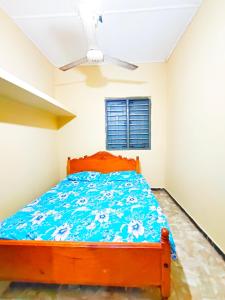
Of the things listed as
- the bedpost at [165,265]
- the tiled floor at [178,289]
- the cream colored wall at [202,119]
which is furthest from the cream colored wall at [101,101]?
the bedpost at [165,265]

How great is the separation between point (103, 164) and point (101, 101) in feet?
4.28

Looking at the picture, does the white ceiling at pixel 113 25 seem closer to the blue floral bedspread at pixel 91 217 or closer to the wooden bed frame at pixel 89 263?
the blue floral bedspread at pixel 91 217

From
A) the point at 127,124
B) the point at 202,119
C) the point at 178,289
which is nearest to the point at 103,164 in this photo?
the point at 127,124

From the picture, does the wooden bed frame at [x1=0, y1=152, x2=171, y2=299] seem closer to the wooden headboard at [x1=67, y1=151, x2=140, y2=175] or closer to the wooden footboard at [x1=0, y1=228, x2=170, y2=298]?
the wooden footboard at [x1=0, y1=228, x2=170, y2=298]

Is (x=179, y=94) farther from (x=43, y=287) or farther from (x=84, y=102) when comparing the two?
(x=43, y=287)

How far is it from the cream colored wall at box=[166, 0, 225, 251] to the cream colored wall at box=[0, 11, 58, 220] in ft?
7.58

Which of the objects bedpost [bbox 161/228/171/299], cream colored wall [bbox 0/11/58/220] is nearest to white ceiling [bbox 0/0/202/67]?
cream colored wall [bbox 0/11/58/220]

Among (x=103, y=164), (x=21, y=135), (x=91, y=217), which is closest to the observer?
(x=91, y=217)

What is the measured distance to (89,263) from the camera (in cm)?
129

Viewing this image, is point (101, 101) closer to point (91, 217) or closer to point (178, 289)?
point (91, 217)

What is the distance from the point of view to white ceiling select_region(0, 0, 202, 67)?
2.08 m

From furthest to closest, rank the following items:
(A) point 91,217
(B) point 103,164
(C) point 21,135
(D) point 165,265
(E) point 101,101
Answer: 1. (E) point 101,101
2. (B) point 103,164
3. (C) point 21,135
4. (A) point 91,217
5. (D) point 165,265

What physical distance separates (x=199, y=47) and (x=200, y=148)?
4.08 feet

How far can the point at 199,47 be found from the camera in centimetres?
220
